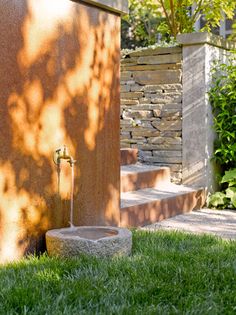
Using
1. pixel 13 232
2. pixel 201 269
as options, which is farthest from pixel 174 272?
pixel 13 232

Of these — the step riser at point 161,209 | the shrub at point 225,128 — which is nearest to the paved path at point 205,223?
the step riser at point 161,209

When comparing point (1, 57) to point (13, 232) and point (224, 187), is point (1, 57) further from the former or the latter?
point (224, 187)

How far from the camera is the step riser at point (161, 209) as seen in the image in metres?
4.75

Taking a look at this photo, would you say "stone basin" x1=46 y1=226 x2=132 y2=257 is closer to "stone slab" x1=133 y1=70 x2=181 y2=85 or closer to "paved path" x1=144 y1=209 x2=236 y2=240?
"paved path" x1=144 y1=209 x2=236 y2=240

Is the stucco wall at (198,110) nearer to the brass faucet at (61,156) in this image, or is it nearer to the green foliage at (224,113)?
the green foliage at (224,113)

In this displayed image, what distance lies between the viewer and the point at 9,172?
11.1 feet

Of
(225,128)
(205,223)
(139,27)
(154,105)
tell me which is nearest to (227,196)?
(225,128)

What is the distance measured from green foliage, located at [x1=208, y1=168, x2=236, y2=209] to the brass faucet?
2.67m

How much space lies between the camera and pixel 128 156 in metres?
6.23

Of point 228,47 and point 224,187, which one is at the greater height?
point 228,47

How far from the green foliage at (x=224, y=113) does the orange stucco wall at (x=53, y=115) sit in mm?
1902

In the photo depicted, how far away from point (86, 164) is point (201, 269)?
4.36 feet

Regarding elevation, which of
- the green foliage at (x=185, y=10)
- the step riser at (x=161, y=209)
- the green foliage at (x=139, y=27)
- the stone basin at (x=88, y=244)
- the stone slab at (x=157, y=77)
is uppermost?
the green foliage at (x=139, y=27)

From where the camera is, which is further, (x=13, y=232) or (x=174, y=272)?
(x=13, y=232)
